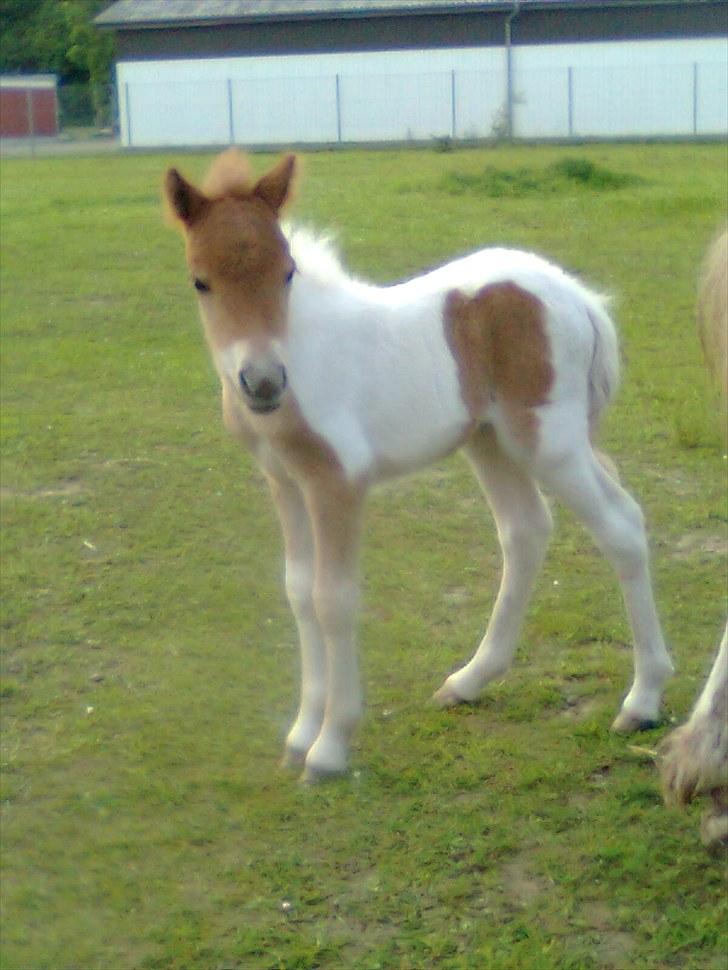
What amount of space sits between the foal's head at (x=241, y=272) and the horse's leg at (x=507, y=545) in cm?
98

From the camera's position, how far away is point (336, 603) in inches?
146

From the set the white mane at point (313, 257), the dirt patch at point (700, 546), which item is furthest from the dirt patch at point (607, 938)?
the dirt patch at point (700, 546)

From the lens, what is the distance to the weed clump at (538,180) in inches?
632

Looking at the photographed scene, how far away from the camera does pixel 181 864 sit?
11.4 ft

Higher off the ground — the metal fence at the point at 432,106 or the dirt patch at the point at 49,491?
the metal fence at the point at 432,106

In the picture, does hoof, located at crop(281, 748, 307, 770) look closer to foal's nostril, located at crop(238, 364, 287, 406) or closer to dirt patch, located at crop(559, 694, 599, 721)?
dirt patch, located at crop(559, 694, 599, 721)

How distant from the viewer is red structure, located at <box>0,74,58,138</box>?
46.0m

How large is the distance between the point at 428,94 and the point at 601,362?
93.9 feet

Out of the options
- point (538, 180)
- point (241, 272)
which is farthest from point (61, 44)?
point (241, 272)

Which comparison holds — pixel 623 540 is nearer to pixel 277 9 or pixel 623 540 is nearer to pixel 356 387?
pixel 356 387

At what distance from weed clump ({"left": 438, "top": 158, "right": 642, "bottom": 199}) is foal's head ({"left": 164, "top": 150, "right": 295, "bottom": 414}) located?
1259 centimetres

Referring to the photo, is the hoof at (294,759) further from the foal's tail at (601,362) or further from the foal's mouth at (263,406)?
the foal's tail at (601,362)

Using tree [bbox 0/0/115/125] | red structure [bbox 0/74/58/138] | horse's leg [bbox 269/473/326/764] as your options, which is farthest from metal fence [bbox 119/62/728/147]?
horse's leg [bbox 269/473/326/764]

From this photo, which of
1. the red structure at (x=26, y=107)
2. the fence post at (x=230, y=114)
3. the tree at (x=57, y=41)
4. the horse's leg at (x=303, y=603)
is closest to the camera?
the horse's leg at (x=303, y=603)
